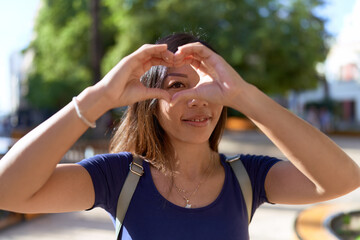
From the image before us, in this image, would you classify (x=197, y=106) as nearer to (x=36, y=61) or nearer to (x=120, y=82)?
(x=120, y=82)

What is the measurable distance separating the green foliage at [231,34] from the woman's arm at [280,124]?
11.0 m

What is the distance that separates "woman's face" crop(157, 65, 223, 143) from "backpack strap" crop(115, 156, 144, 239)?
230mm

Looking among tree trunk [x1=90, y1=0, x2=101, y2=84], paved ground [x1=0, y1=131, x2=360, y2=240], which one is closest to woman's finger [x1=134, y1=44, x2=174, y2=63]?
paved ground [x1=0, y1=131, x2=360, y2=240]

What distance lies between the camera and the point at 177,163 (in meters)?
1.78

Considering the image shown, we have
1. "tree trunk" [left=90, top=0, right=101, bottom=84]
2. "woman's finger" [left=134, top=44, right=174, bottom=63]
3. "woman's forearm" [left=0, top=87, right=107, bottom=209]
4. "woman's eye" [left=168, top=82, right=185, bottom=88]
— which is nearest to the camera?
"woman's forearm" [left=0, top=87, right=107, bottom=209]

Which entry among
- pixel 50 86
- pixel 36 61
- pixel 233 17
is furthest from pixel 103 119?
pixel 36 61

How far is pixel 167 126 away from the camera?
1.73 m

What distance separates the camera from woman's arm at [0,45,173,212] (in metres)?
1.35

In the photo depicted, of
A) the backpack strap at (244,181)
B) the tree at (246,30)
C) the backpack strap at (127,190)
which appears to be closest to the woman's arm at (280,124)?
the backpack strap at (244,181)

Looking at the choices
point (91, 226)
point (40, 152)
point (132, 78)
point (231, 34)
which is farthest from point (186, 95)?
point (231, 34)

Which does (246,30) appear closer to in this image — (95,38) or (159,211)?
(95,38)

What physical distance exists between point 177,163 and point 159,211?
12.1 inches

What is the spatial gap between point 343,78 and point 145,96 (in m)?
41.5

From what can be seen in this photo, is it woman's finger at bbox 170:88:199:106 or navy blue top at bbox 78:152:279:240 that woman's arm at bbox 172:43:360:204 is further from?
navy blue top at bbox 78:152:279:240
